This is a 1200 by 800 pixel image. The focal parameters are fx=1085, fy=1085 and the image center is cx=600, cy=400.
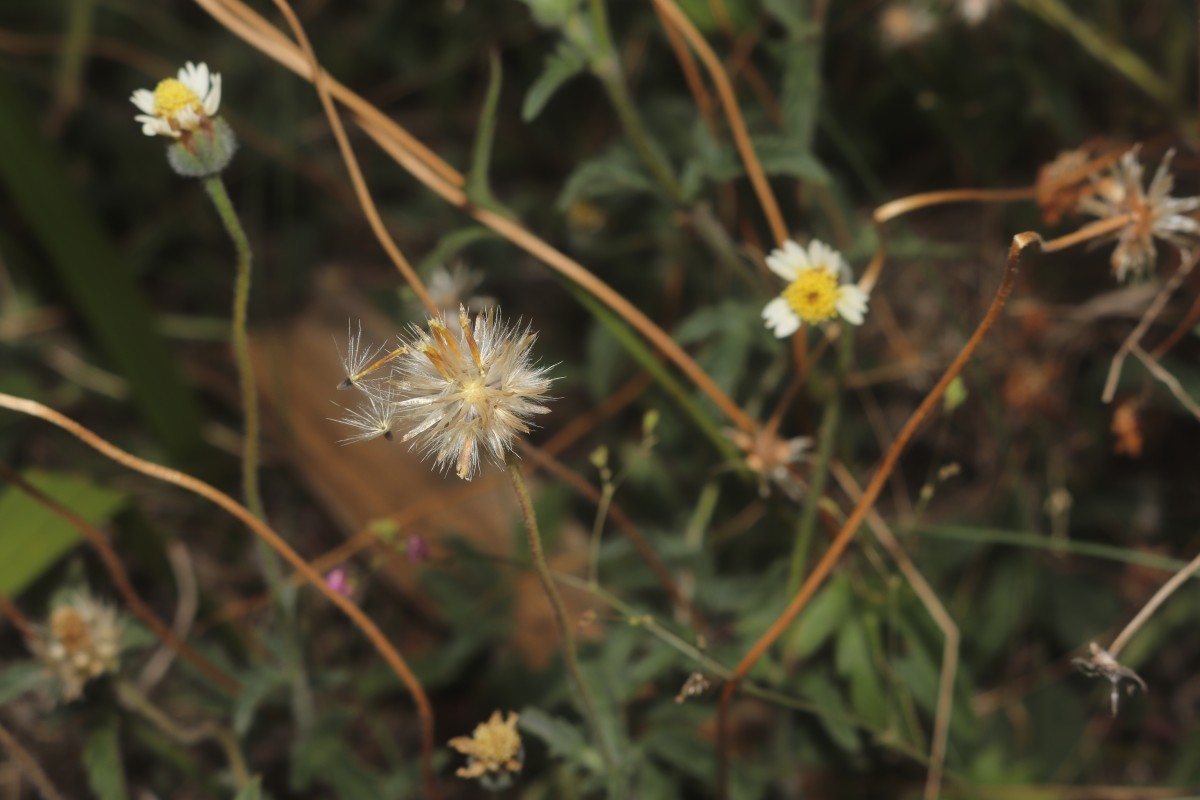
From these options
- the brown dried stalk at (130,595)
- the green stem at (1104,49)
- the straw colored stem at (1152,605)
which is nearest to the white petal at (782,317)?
the straw colored stem at (1152,605)

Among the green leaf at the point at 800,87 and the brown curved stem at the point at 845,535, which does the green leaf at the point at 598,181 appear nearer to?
the green leaf at the point at 800,87

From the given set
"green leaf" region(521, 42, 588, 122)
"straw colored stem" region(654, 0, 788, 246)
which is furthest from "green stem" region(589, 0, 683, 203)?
"straw colored stem" region(654, 0, 788, 246)

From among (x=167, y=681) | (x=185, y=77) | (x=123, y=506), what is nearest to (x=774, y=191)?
(x=185, y=77)

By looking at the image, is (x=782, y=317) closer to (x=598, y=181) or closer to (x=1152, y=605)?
(x=598, y=181)

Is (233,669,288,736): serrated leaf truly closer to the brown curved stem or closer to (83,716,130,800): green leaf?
(83,716,130,800): green leaf

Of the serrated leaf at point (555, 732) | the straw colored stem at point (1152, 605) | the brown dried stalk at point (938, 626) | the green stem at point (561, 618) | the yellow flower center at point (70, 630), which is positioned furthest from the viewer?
the brown dried stalk at point (938, 626)
